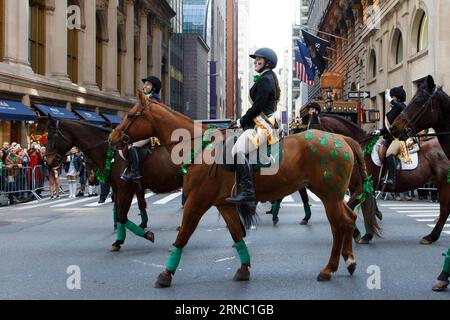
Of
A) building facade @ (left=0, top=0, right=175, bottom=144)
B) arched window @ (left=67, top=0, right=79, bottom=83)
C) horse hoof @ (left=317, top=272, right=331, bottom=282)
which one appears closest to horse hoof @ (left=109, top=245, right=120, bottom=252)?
horse hoof @ (left=317, top=272, right=331, bottom=282)

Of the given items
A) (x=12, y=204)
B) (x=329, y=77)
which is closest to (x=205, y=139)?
(x=12, y=204)

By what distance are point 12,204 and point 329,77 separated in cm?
3112

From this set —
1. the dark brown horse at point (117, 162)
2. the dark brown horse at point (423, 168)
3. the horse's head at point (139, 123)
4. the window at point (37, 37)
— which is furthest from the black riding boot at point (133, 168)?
the window at point (37, 37)

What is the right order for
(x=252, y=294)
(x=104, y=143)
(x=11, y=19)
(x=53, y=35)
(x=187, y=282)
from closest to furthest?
(x=252, y=294), (x=187, y=282), (x=104, y=143), (x=11, y=19), (x=53, y=35)

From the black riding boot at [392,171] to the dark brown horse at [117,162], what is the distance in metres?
4.02

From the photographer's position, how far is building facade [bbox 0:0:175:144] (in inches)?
1136

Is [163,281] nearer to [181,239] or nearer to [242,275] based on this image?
[181,239]

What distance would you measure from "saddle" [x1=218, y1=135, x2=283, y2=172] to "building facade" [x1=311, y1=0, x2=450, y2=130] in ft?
48.3

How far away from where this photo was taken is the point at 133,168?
32.0 feet

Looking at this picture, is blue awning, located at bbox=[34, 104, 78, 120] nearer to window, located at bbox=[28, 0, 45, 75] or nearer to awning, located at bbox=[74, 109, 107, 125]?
awning, located at bbox=[74, 109, 107, 125]

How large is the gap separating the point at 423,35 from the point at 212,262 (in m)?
24.5

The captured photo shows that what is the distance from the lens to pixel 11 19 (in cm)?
2839
